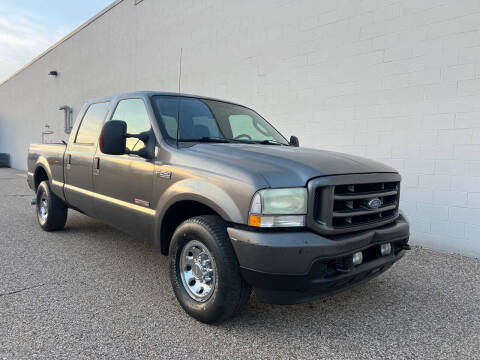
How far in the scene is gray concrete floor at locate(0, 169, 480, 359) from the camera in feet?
7.84

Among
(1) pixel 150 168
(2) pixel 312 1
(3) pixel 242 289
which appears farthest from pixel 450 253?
(2) pixel 312 1

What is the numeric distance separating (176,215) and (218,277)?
33.3 inches

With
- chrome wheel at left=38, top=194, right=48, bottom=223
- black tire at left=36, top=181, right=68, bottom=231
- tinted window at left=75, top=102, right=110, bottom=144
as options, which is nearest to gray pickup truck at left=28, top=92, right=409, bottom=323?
tinted window at left=75, top=102, right=110, bottom=144

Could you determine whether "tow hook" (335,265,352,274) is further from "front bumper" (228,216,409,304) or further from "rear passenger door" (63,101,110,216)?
"rear passenger door" (63,101,110,216)

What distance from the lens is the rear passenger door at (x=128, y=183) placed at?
3.25 m

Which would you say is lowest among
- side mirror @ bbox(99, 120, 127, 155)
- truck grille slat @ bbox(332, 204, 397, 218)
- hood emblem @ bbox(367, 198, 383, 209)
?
truck grille slat @ bbox(332, 204, 397, 218)

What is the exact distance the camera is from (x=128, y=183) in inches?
136

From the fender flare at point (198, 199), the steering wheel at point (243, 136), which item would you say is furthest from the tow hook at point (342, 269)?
the steering wheel at point (243, 136)

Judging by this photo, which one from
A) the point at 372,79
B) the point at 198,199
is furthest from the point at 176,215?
the point at 372,79

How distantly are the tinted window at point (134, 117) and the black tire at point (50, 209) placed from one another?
80.9 inches

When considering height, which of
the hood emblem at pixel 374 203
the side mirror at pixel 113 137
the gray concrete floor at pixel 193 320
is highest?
the side mirror at pixel 113 137

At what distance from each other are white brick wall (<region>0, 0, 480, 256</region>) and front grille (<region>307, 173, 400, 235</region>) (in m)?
2.35

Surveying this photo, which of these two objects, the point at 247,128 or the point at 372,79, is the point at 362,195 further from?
the point at 372,79

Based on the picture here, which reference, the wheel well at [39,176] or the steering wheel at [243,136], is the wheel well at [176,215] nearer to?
the steering wheel at [243,136]
